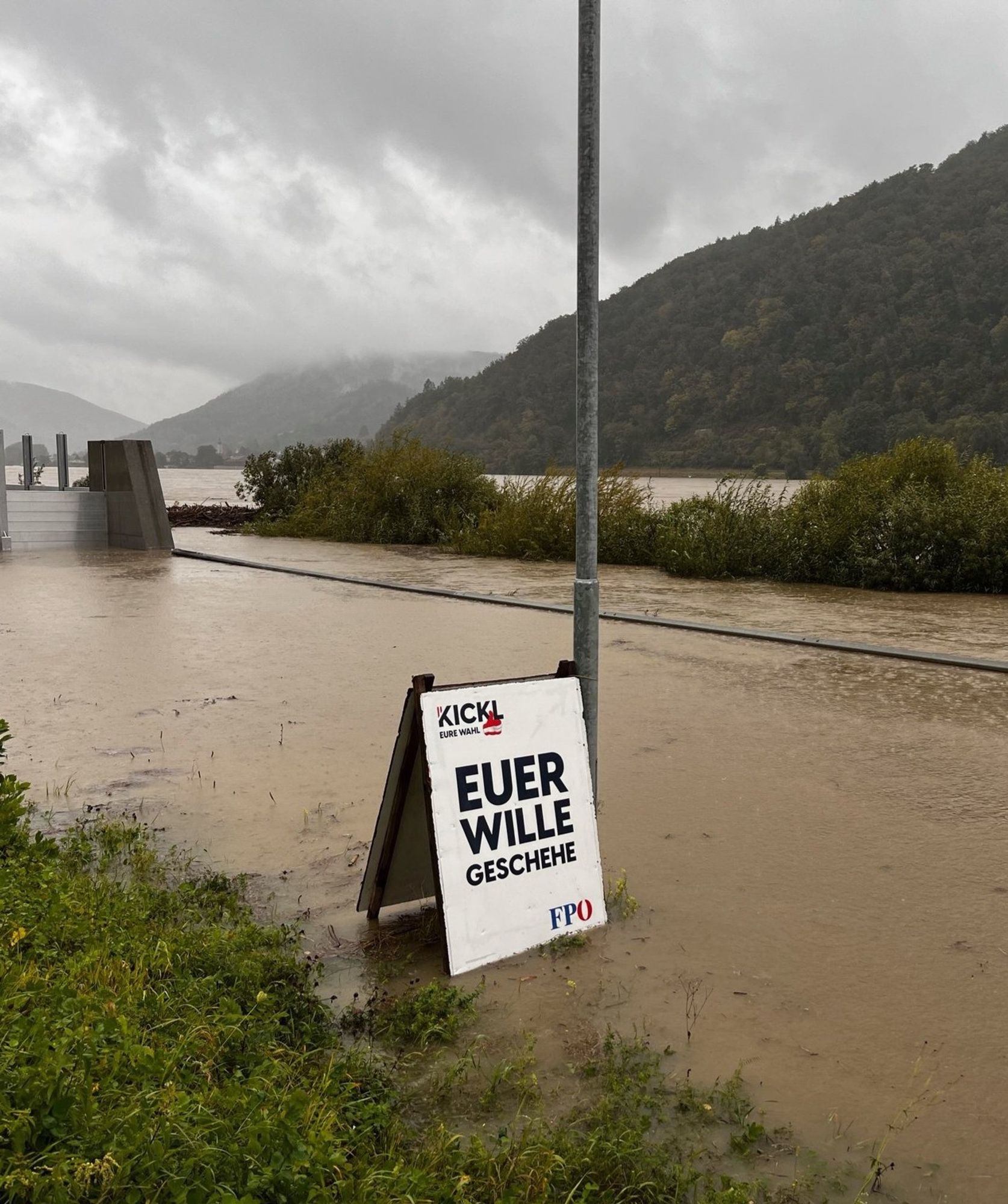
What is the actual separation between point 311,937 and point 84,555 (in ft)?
58.3

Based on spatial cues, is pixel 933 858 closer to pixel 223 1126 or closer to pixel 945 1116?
pixel 945 1116

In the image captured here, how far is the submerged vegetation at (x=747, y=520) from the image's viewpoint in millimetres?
14945

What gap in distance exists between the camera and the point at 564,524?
20.0 meters

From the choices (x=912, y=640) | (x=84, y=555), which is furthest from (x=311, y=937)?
(x=84, y=555)

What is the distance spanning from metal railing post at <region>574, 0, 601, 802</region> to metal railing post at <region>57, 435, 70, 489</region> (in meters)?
20.1

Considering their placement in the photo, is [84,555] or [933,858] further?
[84,555]

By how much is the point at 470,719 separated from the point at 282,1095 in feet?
5.18

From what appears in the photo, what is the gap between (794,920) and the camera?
412 cm

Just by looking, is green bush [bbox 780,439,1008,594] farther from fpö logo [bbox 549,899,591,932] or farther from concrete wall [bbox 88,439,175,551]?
fpö logo [bbox 549,899,591,932]

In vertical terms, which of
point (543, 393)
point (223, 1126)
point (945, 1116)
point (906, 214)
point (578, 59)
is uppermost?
point (906, 214)

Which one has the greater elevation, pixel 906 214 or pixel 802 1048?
pixel 906 214

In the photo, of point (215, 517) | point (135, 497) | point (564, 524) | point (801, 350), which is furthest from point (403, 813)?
point (801, 350)

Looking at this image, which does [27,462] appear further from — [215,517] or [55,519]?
[215,517]

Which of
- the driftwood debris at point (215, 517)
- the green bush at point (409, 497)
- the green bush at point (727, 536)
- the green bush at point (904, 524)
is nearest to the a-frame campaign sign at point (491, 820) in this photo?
the green bush at point (904, 524)
